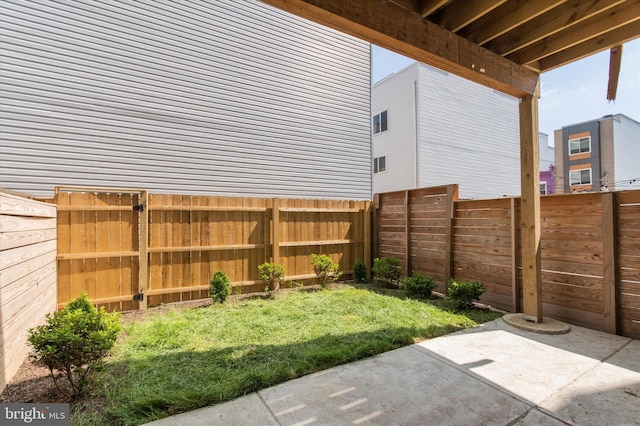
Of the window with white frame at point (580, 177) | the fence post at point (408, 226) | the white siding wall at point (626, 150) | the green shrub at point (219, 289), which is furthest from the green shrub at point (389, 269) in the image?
the window with white frame at point (580, 177)

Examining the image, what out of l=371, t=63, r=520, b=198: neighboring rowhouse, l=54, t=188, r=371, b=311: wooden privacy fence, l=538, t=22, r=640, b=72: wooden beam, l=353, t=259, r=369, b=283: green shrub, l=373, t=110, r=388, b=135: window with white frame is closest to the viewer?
l=538, t=22, r=640, b=72: wooden beam

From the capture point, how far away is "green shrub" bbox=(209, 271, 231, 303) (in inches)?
197

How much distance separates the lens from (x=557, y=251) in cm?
404

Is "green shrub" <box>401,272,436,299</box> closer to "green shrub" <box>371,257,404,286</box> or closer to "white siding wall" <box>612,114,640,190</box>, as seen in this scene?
"green shrub" <box>371,257,404,286</box>

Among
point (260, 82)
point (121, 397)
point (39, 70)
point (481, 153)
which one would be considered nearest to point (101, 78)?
point (39, 70)

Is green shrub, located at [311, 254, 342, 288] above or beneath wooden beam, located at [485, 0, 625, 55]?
beneath

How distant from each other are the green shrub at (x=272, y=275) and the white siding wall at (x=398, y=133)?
8646mm

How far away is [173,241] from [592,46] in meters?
6.18

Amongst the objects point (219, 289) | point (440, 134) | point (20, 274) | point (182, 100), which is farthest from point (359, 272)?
point (440, 134)

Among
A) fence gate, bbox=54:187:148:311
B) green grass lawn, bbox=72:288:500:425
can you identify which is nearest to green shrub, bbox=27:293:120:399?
green grass lawn, bbox=72:288:500:425

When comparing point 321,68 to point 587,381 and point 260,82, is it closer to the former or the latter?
point 260,82

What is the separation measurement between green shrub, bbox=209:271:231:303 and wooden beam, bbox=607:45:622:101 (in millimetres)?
5680

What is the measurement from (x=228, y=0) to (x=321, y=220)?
232 inches

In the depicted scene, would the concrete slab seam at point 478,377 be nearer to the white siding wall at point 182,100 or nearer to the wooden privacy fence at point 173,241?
the wooden privacy fence at point 173,241
